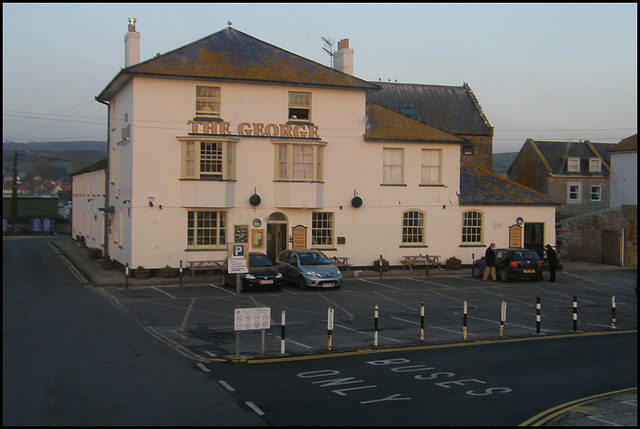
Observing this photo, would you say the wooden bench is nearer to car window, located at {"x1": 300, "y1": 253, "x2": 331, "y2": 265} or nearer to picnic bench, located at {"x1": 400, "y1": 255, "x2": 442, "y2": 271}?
car window, located at {"x1": 300, "y1": 253, "x2": 331, "y2": 265}

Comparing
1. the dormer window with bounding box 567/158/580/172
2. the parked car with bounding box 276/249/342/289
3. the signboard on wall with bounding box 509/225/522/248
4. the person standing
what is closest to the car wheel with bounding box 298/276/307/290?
the parked car with bounding box 276/249/342/289

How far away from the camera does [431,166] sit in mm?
34969

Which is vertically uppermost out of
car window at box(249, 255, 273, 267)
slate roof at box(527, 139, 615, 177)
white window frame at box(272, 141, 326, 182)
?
slate roof at box(527, 139, 615, 177)

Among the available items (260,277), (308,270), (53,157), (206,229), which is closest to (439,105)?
(206,229)

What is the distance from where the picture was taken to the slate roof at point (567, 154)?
197ft

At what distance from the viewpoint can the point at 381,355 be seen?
15.1m

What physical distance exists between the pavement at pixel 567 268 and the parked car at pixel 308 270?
354 cm

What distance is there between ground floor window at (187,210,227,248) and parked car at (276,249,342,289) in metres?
3.56

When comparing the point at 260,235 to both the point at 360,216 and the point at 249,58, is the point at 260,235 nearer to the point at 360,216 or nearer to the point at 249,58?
the point at 360,216

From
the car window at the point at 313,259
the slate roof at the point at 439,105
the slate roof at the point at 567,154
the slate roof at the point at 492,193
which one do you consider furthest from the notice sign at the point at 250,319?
the slate roof at the point at 567,154

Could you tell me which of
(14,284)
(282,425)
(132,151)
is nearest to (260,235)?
(132,151)

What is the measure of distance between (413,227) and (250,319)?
20879mm

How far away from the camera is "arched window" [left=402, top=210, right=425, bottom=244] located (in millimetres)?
34438

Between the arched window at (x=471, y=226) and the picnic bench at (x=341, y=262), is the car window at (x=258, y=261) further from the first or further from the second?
the arched window at (x=471, y=226)
